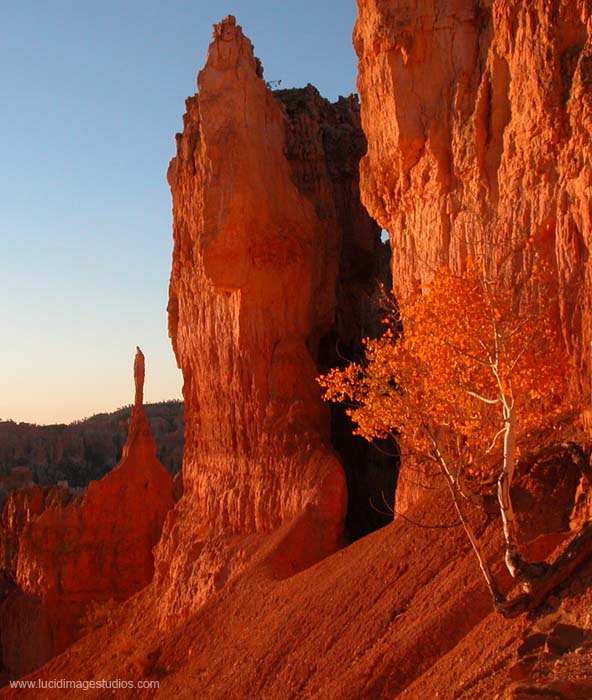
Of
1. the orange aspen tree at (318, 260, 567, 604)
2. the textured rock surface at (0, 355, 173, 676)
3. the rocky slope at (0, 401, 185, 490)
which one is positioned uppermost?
the rocky slope at (0, 401, 185, 490)

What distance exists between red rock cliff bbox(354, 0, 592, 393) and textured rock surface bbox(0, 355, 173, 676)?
12762mm

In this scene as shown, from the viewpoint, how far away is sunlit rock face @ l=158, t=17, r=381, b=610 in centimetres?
2231

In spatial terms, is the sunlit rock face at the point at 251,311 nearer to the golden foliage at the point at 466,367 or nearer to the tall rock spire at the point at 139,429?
the tall rock spire at the point at 139,429

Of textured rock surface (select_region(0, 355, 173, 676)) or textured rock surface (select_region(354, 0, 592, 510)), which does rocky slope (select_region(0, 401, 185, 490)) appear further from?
textured rock surface (select_region(354, 0, 592, 510))

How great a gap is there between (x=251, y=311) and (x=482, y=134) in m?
7.69

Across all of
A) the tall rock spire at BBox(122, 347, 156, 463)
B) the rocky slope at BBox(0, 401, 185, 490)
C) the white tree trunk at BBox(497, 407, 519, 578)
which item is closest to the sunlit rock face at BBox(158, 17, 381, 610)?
the tall rock spire at BBox(122, 347, 156, 463)

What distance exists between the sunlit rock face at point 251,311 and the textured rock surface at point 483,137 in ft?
Result: 10.0

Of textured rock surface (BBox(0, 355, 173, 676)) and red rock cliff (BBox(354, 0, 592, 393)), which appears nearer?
red rock cliff (BBox(354, 0, 592, 393))

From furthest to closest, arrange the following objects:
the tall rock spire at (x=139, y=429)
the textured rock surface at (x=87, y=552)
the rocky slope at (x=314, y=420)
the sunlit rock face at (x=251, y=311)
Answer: the tall rock spire at (x=139, y=429) < the textured rock surface at (x=87, y=552) < the sunlit rock face at (x=251, y=311) < the rocky slope at (x=314, y=420)

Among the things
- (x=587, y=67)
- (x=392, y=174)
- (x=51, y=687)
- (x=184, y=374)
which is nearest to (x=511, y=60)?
(x=587, y=67)

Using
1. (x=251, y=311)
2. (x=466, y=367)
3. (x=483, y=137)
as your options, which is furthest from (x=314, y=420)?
(x=466, y=367)

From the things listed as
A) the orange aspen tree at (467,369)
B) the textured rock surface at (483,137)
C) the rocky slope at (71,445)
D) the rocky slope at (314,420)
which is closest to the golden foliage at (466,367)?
the orange aspen tree at (467,369)

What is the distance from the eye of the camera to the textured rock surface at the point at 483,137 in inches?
595

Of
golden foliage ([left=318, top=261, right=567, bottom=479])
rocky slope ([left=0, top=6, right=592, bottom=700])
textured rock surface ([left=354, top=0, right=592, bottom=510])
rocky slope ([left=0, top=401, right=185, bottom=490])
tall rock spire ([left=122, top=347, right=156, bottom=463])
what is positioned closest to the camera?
rocky slope ([left=0, top=6, right=592, bottom=700])
